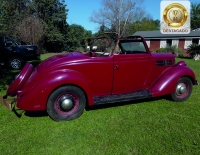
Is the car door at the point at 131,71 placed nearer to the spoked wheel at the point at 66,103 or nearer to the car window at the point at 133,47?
the car window at the point at 133,47

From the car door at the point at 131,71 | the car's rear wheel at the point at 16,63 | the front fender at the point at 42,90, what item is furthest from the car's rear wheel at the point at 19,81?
the car's rear wheel at the point at 16,63

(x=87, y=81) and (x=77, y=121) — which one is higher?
(x=87, y=81)

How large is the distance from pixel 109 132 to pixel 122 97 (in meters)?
0.99

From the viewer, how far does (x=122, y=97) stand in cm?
389

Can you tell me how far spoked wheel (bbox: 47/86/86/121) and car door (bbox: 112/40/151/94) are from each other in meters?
0.89

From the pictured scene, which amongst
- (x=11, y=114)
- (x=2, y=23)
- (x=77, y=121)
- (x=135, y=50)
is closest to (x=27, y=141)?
(x=77, y=121)

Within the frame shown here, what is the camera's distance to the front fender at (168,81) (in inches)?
165

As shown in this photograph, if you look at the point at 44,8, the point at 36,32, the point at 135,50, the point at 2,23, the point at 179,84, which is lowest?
the point at 179,84

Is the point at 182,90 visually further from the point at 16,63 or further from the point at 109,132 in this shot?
the point at 16,63

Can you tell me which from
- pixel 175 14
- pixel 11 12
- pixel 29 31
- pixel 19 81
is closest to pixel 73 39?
pixel 29 31

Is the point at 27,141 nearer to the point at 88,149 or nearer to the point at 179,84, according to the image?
the point at 88,149

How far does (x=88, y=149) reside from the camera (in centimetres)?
265

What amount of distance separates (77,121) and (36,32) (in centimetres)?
2222

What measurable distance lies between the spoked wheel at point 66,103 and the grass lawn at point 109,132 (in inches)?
5.4
